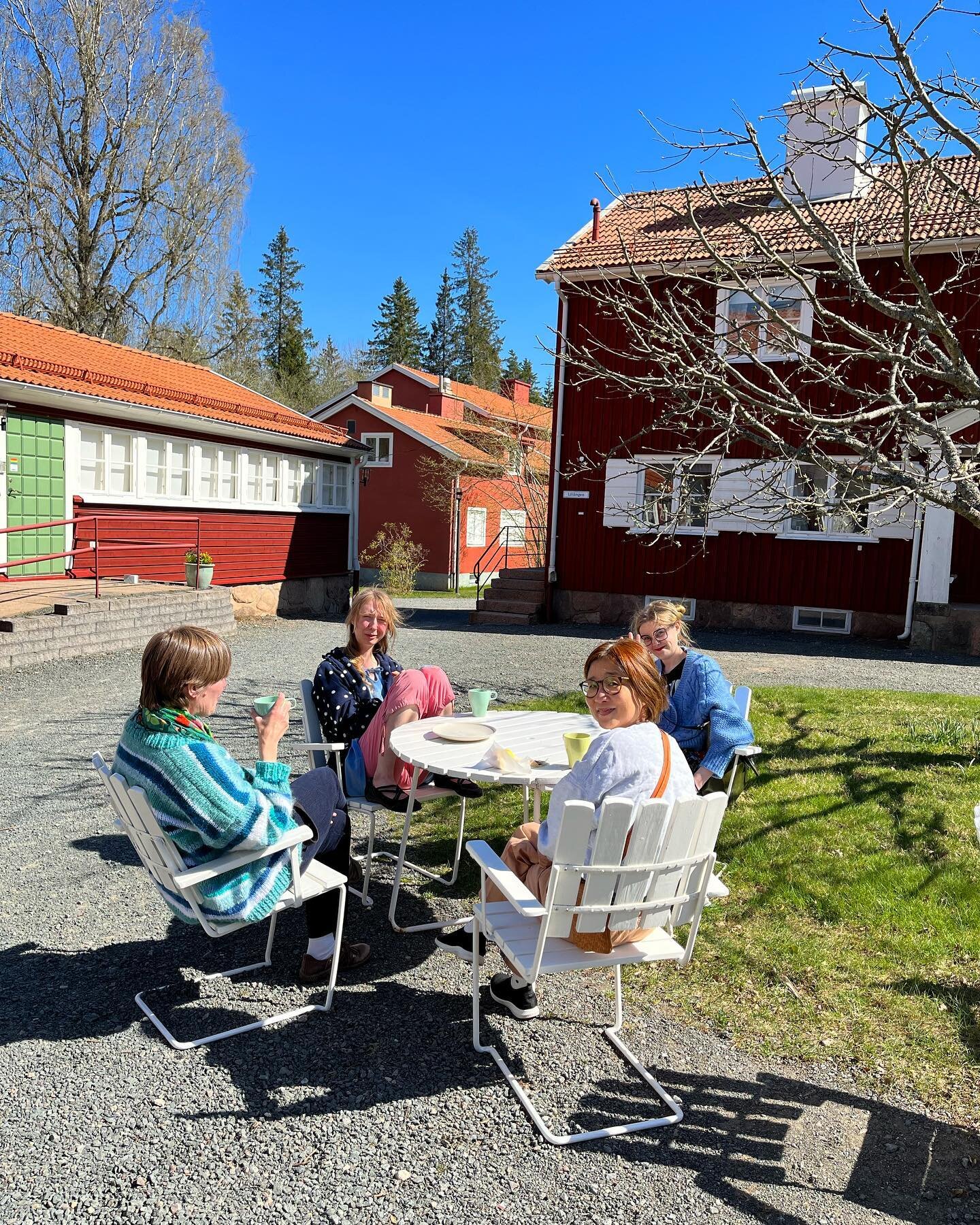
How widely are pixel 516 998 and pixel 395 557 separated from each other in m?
22.2

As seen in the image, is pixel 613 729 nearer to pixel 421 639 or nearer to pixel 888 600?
pixel 421 639

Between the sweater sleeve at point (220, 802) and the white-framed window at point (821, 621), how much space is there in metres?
13.6

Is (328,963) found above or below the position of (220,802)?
below

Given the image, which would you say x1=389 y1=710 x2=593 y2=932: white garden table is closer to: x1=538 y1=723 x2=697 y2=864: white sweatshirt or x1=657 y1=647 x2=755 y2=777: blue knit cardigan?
x1=657 y1=647 x2=755 y2=777: blue knit cardigan

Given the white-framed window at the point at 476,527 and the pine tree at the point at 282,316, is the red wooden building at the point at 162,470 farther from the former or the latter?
the pine tree at the point at 282,316

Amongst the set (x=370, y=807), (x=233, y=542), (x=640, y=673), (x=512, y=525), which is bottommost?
(x=370, y=807)

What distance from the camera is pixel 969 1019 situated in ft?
10.9

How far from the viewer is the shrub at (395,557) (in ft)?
79.0

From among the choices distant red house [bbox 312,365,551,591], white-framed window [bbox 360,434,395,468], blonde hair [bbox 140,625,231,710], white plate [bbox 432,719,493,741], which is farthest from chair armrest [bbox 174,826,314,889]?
white-framed window [bbox 360,434,395,468]

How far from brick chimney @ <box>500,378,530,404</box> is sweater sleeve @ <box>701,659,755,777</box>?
31079 mm

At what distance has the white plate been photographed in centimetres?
401

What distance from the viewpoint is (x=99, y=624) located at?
1122 cm

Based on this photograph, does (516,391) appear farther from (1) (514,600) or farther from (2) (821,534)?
(2) (821,534)

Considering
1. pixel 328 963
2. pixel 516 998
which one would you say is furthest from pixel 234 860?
pixel 516 998
